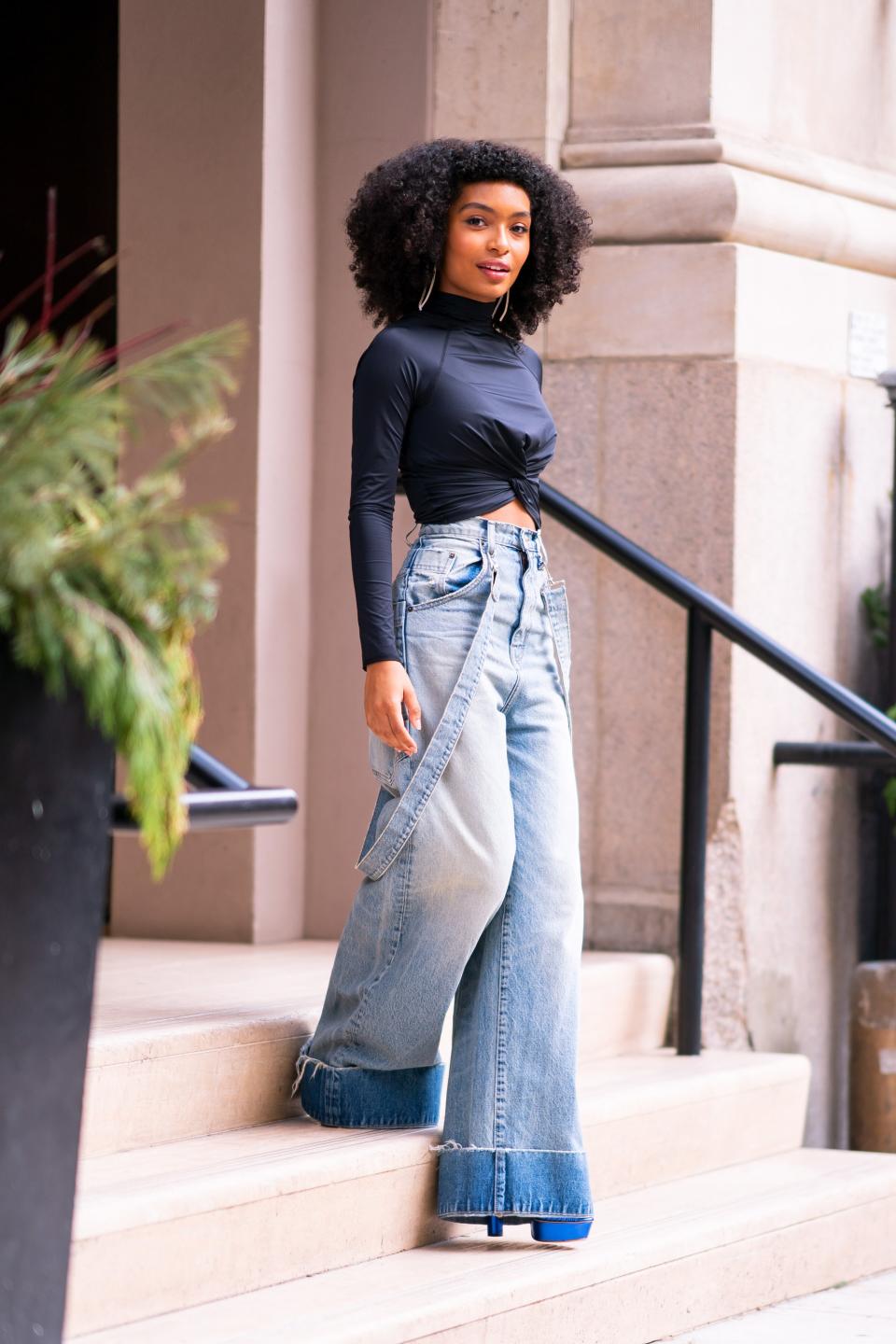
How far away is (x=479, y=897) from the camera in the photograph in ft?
11.2

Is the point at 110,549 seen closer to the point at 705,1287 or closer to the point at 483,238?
the point at 483,238

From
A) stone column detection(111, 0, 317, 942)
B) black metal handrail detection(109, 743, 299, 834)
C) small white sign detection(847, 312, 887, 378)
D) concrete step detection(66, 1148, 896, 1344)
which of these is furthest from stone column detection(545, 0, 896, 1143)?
black metal handrail detection(109, 743, 299, 834)

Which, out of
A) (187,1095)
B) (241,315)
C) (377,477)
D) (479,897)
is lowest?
(187,1095)

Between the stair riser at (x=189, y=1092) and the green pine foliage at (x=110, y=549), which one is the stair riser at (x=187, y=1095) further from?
the green pine foliage at (x=110, y=549)

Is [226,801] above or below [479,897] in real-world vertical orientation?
above

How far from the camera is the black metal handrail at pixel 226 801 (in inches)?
99.4

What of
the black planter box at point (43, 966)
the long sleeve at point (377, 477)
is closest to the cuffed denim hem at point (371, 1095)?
the long sleeve at point (377, 477)

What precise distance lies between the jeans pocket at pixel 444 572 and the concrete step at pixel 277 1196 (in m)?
0.89

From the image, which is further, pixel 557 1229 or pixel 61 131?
pixel 61 131

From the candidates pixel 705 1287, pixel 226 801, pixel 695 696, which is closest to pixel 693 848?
pixel 695 696

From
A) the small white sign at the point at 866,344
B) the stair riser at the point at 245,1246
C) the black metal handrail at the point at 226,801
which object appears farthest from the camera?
the small white sign at the point at 866,344

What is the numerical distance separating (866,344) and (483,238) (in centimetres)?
214

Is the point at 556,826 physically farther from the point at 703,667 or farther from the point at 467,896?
the point at 703,667

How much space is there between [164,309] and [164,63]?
58cm
